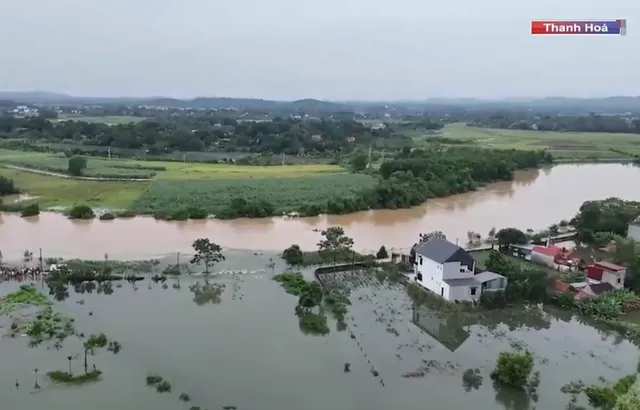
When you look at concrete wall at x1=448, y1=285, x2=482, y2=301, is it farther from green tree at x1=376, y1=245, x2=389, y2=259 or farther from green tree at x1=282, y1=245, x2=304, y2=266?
green tree at x1=282, y1=245, x2=304, y2=266

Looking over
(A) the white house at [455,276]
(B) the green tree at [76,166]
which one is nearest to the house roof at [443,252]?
(A) the white house at [455,276]

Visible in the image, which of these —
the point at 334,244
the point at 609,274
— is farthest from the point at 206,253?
the point at 609,274

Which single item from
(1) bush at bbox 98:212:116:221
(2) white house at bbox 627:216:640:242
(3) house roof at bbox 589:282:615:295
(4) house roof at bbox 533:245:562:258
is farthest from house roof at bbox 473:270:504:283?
(1) bush at bbox 98:212:116:221

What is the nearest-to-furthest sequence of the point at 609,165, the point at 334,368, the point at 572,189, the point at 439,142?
the point at 334,368
the point at 572,189
the point at 609,165
the point at 439,142

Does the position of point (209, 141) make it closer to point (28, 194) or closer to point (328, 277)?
point (28, 194)

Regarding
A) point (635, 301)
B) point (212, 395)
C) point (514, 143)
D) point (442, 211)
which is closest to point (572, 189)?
point (442, 211)

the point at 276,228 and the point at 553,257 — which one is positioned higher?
the point at 276,228

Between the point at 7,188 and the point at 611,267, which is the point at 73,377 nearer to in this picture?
the point at 611,267
